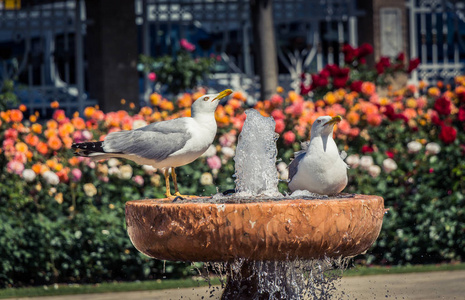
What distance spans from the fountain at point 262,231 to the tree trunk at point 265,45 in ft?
18.0

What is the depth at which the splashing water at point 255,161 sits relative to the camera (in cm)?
417

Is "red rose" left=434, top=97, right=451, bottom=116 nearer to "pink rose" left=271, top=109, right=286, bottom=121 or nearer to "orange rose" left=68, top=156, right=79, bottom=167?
"pink rose" left=271, top=109, right=286, bottom=121

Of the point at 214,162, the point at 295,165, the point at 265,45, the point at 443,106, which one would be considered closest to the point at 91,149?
the point at 295,165

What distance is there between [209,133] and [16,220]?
109 inches

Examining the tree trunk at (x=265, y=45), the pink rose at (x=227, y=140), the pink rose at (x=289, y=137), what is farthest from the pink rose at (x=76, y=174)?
the tree trunk at (x=265, y=45)

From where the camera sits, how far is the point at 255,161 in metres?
4.16

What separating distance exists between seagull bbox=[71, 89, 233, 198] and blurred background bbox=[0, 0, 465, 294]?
2.07 meters

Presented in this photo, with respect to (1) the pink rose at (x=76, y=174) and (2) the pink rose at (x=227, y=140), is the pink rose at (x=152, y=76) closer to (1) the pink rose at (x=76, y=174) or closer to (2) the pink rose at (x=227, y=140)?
(2) the pink rose at (x=227, y=140)

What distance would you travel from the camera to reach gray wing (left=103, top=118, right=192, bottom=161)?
14.2 feet

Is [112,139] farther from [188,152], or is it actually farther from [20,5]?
[20,5]

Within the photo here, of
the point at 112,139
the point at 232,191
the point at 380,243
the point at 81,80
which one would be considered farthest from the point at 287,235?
the point at 81,80

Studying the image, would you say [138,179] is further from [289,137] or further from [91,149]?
[91,149]

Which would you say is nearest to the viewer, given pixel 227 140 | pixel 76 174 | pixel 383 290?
pixel 383 290

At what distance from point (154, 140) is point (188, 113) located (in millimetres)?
3569
